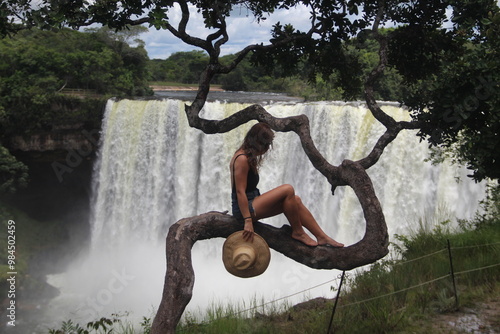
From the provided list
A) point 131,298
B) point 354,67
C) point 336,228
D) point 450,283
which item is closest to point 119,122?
point 131,298

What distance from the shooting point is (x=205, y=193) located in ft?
51.4

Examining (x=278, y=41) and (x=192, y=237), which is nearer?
(x=192, y=237)

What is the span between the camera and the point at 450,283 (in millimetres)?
5328

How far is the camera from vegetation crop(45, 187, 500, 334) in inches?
188

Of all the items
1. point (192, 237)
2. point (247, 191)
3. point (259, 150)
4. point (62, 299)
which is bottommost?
point (62, 299)

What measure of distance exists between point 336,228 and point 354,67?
8.00 meters

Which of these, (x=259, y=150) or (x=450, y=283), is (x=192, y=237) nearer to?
(x=259, y=150)

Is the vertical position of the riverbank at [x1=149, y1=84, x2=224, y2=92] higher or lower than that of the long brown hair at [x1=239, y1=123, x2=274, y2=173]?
higher

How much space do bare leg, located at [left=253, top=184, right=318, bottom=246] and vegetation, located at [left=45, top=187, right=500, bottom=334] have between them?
1618 mm

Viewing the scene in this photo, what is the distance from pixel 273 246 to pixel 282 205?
1.17 ft

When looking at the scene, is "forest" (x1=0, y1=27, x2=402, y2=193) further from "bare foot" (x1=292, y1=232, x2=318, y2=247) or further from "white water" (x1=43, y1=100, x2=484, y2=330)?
"bare foot" (x1=292, y1=232, x2=318, y2=247)

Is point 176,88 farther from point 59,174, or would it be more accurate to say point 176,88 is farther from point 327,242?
point 327,242

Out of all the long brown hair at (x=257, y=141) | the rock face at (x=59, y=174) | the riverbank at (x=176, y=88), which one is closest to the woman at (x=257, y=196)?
the long brown hair at (x=257, y=141)

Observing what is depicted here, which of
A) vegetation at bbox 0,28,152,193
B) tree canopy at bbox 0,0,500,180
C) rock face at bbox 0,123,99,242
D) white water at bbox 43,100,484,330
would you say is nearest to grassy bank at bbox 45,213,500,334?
tree canopy at bbox 0,0,500,180
